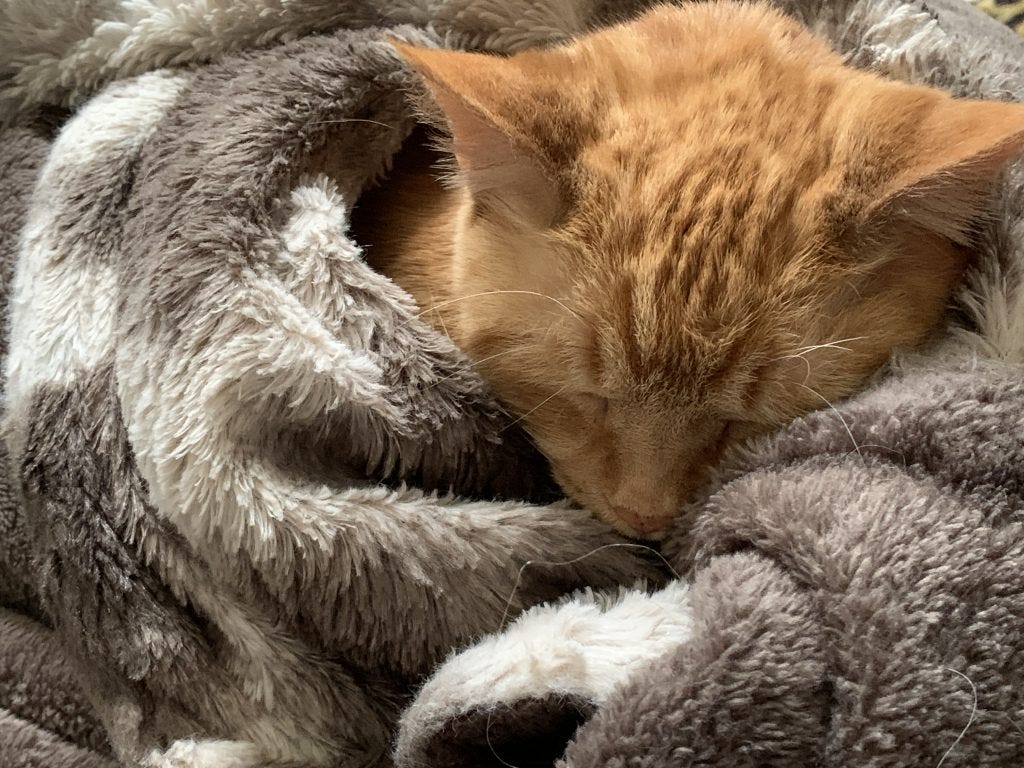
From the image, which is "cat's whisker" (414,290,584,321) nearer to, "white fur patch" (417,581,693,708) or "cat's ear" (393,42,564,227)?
"cat's ear" (393,42,564,227)

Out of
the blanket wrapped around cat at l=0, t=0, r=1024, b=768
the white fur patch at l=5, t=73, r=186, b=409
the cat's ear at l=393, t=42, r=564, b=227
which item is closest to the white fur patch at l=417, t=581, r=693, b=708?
the blanket wrapped around cat at l=0, t=0, r=1024, b=768

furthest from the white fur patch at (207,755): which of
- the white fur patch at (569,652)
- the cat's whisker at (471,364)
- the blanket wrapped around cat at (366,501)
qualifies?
the cat's whisker at (471,364)

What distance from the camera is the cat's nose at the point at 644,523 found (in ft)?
2.78

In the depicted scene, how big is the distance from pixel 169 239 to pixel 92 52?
0.45m

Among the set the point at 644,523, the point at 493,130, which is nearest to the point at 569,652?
the point at 644,523

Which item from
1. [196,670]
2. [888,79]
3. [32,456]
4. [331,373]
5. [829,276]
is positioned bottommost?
[196,670]

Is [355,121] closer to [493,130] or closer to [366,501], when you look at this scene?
[493,130]

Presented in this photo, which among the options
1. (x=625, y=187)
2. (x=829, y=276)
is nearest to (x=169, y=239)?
(x=625, y=187)

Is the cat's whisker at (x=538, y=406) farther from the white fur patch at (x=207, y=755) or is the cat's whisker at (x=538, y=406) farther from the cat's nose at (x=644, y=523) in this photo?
the white fur patch at (x=207, y=755)

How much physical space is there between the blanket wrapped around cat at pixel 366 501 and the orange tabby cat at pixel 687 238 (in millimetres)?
53

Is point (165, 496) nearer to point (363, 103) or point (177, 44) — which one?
point (363, 103)

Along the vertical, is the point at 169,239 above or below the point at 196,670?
above

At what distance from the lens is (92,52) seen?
46.3 inches

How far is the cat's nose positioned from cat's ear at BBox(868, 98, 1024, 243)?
0.35 m
